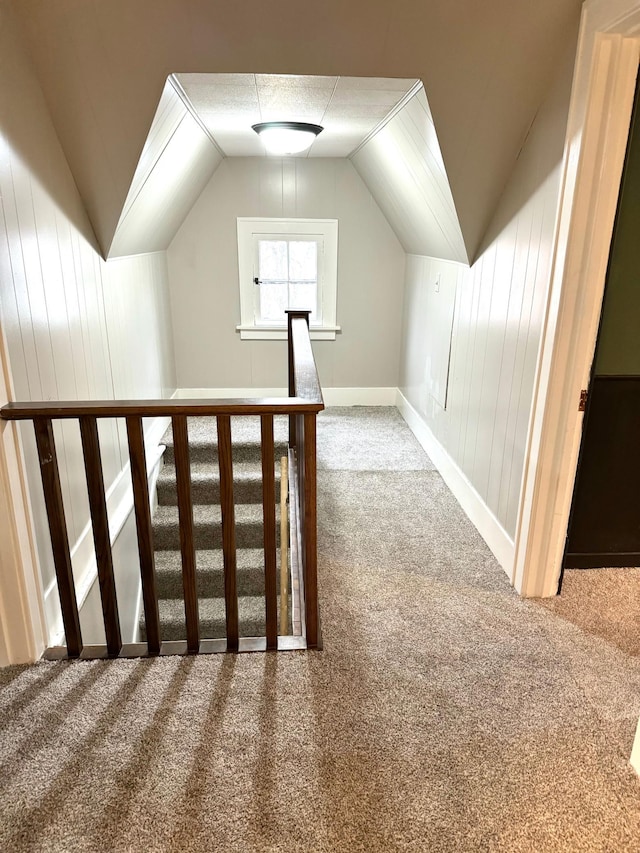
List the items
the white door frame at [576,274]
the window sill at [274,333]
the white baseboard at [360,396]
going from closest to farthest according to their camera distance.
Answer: the white door frame at [576,274] → the window sill at [274,333] → the white baseboard at [360,396]

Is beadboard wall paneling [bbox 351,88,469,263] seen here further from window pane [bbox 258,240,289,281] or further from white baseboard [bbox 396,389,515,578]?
white baseboard [bbox 396,389,515,578]

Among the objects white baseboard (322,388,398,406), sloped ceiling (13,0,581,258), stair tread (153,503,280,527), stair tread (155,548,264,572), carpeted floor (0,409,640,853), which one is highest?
sloped ceiling (13,0,581,258)

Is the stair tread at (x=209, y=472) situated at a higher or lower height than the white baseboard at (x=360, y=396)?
lower

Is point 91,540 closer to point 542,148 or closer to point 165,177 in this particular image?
point 165,177

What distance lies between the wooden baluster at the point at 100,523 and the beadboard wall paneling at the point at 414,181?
5.57ft

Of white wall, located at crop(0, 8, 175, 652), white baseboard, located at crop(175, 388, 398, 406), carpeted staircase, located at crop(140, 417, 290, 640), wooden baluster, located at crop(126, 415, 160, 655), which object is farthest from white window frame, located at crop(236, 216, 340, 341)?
wooden baluster, located at crop(126, 415, 160, 655)

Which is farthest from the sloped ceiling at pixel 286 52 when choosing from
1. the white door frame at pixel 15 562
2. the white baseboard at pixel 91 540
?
the white baseboard at pixel 91 540

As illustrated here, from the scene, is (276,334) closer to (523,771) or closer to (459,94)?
(459,94)

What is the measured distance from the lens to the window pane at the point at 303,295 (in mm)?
4539

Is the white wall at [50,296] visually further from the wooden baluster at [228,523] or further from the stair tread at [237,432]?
the stair tread at [237,432]

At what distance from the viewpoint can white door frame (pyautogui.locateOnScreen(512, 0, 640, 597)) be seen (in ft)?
5.65

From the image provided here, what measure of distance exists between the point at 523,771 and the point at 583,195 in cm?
170

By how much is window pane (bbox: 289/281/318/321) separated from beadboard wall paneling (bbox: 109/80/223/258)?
100 cm

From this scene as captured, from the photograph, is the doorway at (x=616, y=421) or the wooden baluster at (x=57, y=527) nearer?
the wooden baluster at (x=57, y=527)
